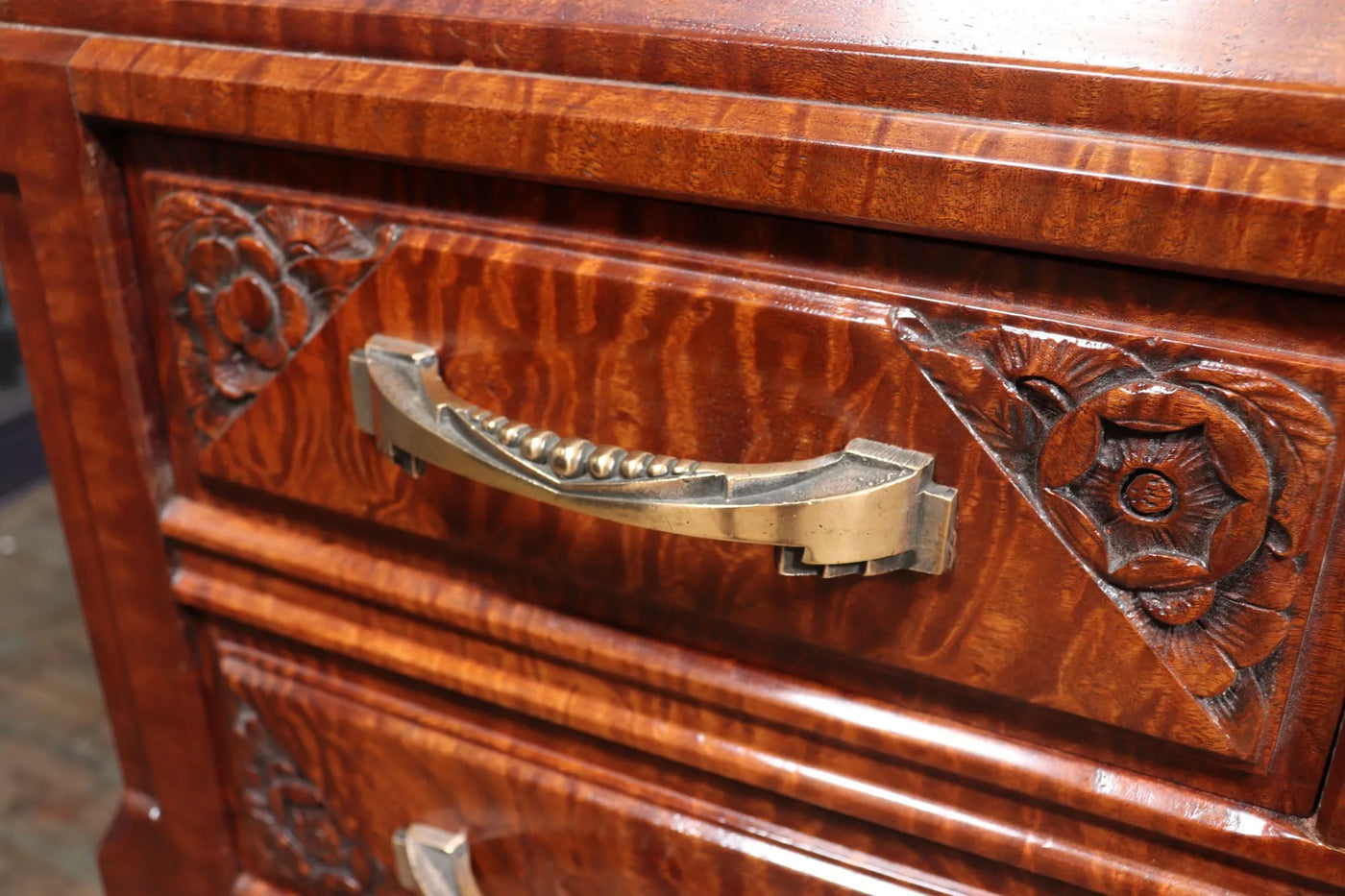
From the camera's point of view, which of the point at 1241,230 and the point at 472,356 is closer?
the point at 1241,230

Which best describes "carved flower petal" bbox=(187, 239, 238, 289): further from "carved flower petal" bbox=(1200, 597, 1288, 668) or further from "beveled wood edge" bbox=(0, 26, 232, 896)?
"carved flower petal" bbox=(1200, 597, 1288, 668)

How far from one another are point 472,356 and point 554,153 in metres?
0.07

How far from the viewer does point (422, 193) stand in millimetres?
338

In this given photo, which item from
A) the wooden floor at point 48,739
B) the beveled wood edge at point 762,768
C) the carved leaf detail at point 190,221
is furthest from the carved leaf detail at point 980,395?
the wooden floor at point 48,739

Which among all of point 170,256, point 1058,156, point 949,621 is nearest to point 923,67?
point 1058,156

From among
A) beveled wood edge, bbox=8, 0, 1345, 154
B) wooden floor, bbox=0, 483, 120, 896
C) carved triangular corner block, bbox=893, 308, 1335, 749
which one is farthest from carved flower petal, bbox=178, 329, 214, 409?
wooden floor, bbox=0, 483, 120, 896

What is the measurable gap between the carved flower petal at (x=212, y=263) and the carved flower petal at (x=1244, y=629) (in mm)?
301

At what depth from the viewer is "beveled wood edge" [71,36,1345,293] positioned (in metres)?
0.24

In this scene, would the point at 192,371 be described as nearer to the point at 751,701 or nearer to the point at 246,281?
the point at 246,281

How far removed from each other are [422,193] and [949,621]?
0.62 feet

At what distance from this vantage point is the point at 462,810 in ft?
1.38

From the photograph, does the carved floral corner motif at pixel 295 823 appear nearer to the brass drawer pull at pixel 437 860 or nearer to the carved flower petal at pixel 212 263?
the brass drawer pull at pixel 437 860

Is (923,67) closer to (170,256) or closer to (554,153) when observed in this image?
(554,153)

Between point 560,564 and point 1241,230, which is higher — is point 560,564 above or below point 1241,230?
below
